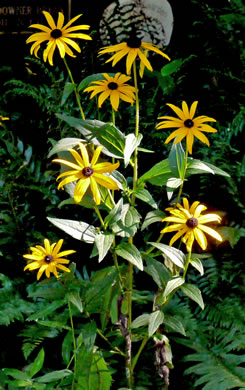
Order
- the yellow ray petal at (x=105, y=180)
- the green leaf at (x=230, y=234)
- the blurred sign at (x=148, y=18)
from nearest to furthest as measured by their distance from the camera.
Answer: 1. the yellow ray petal at (x=105, y=180)
2. the green leaf at (x=230, y=234)
3. the blurred sign at (x=148, y=18)

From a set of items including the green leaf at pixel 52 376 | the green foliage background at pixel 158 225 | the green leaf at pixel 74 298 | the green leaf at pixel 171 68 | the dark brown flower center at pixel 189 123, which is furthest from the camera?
the green leaf at pixel 171 68

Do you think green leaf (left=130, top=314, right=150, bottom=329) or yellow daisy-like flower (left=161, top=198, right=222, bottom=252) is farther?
green leaf (left=130, top=314, right=150, bottom=329)

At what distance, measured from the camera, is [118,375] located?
1.22 metres

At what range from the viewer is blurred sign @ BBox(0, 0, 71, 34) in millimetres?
2326

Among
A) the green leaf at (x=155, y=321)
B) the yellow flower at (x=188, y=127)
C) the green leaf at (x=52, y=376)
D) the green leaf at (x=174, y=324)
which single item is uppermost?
the yellow flower at (x=188, y=127)

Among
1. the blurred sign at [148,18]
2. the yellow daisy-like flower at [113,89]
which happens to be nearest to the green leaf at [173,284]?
the yellow daisy-like flower at [113,89]

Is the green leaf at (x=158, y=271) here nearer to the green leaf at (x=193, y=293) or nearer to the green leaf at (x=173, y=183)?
the green leaf at (x=193, y=293)

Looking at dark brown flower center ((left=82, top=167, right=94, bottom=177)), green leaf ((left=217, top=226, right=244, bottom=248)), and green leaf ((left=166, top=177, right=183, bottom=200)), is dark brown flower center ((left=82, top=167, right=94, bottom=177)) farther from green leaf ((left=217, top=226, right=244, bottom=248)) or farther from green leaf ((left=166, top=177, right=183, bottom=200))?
green leaf ((left=217, top=226, right=244, bottom=248))

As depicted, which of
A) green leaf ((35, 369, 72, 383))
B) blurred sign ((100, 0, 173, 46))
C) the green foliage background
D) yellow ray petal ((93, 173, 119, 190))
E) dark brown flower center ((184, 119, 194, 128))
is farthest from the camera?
blurred sign ((100, 0, 173, 46))

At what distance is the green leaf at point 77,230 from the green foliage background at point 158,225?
0.16 m

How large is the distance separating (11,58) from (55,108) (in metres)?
1.04

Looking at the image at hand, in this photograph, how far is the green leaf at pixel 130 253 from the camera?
851 millimetres

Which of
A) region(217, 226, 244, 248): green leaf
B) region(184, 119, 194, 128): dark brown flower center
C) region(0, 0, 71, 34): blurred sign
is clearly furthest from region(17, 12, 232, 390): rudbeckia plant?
region(0, 0, 71, 34): blurred sign

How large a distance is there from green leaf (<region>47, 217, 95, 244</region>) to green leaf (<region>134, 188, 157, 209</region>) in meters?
0.12
